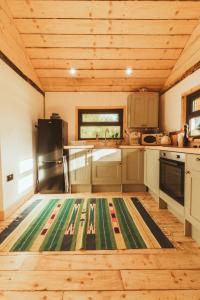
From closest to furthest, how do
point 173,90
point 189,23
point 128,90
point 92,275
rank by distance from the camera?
point 92,275 < point 189,23 < point 173,90 < point 128,90

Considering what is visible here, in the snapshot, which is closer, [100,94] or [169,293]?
[169,293]

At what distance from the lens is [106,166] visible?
3.93m

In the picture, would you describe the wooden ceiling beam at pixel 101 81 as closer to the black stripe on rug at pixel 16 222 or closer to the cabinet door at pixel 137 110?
the cabinet door at pixel 137 110

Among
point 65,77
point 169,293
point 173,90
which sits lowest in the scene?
point 169,293

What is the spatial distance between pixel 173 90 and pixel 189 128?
3.26 ft

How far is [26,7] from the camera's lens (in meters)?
2.55

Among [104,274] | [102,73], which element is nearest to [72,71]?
[102,73]

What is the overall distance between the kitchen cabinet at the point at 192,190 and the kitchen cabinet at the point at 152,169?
3.19ft

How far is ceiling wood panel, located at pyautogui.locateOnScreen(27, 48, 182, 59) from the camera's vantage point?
131 inches

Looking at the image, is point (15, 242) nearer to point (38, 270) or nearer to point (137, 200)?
point (38, 270)

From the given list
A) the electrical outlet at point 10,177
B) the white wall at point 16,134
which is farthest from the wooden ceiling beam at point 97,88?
the electrical outlet at point 10,177

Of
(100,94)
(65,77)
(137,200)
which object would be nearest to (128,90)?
(100,94)

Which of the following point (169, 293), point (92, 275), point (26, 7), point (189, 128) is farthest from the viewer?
point (189, 128)

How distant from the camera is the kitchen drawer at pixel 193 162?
1.89 m
